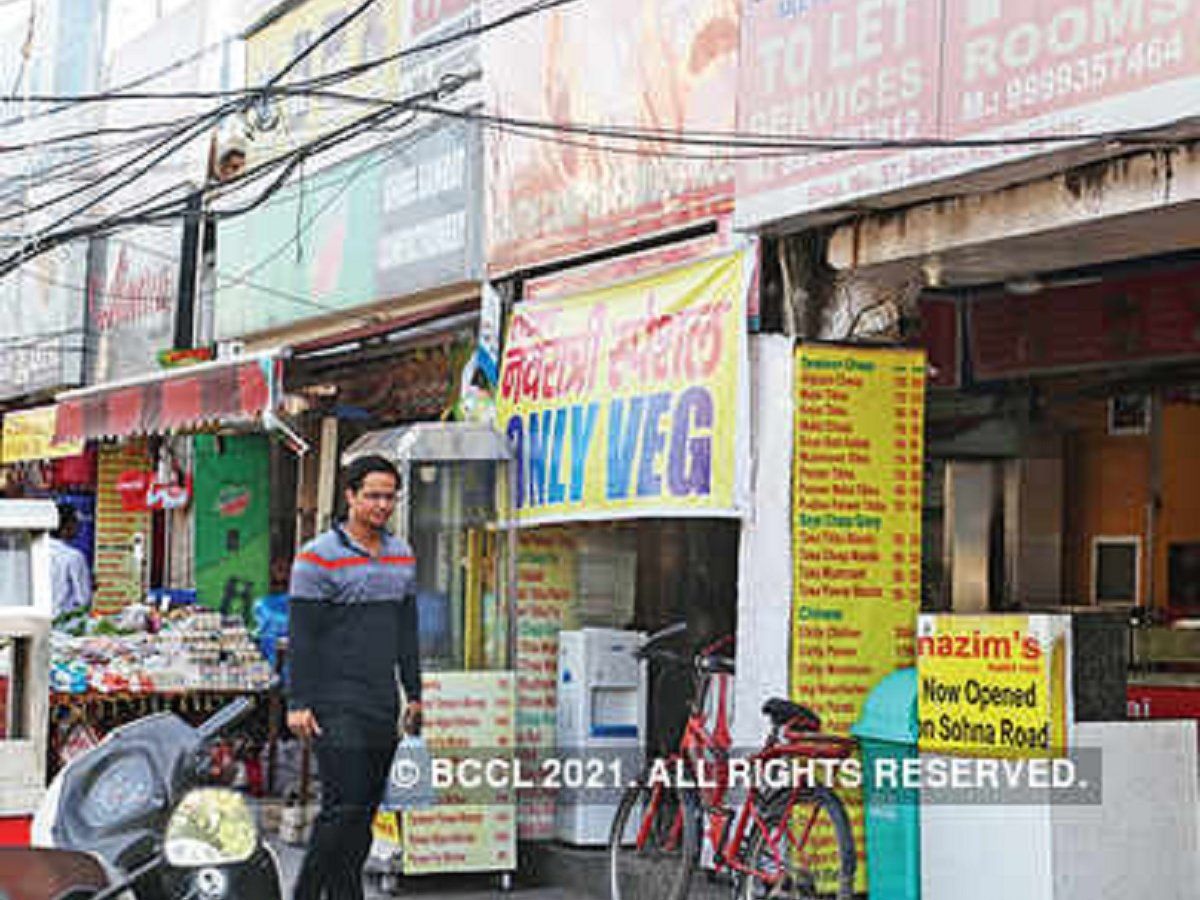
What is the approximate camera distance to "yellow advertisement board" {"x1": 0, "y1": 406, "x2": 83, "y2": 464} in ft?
60.4

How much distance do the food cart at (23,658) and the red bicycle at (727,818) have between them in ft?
11.0

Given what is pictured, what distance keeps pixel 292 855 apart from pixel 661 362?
3981 mm

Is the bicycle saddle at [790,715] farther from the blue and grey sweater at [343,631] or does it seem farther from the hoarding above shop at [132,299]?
the hoarding above shop at [132,299]

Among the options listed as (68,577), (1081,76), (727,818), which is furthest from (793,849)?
(68,577)

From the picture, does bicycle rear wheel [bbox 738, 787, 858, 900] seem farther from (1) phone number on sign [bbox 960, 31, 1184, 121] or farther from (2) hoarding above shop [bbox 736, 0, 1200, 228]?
(1) phone number on sign [bbox 960, 31, 1184, 121]

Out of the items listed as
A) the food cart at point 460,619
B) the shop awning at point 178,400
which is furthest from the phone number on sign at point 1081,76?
the shop awning at point 178,400

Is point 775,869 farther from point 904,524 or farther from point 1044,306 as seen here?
point 1044,306

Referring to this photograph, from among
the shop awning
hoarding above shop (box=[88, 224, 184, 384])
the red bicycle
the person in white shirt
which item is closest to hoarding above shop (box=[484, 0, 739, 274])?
the shop awning

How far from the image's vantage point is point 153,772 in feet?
17.3

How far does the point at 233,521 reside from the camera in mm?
18578

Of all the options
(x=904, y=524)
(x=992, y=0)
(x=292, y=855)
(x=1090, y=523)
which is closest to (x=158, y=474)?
(x=292, y=855)

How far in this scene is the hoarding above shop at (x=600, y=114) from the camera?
381 inches

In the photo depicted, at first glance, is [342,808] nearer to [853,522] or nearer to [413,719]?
[413,719]

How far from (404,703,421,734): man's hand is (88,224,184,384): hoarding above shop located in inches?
428
